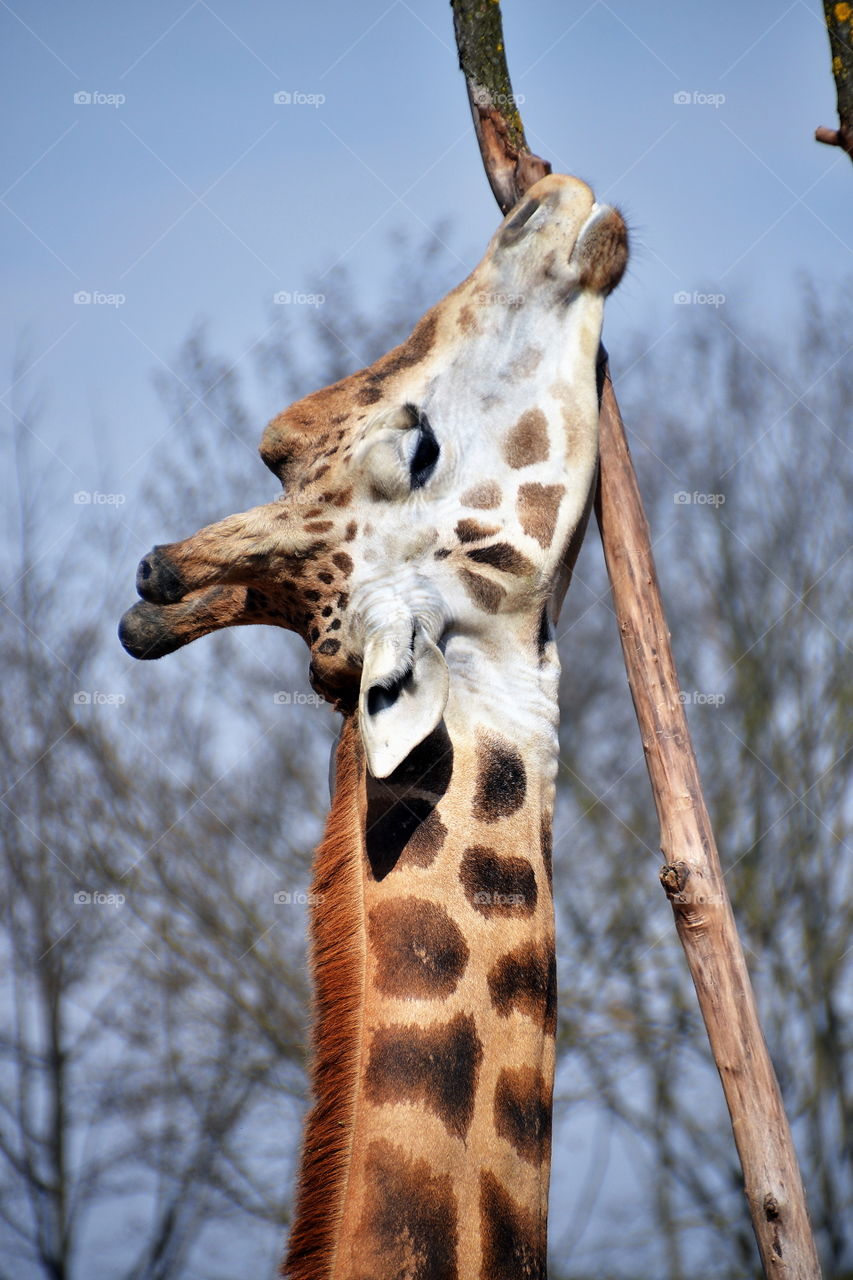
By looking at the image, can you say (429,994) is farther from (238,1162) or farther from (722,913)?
(238,1162)

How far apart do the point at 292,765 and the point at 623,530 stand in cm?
868

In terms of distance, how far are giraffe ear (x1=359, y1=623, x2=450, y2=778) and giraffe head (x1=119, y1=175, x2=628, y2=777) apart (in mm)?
57

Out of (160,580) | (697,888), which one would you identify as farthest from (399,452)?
(697,888)

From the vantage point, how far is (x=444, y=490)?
2859 mm

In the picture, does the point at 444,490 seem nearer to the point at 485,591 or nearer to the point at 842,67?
the point at 485,591

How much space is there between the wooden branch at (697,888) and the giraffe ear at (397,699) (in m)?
1.20

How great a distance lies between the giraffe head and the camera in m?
2.76

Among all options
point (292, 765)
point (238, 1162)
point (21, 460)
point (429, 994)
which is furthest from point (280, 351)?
point (429, 994)

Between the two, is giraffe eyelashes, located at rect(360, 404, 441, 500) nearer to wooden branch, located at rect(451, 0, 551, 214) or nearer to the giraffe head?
the giraffe head

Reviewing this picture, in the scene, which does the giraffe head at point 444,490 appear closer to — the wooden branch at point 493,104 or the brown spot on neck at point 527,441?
the brown spot on neck at point 527,441

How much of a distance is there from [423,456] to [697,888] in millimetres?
1539

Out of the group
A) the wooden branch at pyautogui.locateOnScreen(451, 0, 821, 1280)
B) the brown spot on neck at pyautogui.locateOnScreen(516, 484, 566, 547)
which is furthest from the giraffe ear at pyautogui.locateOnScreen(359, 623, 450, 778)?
the wooden branch at pyautogui.locateOnScreen(451, 0, 821, 1280)

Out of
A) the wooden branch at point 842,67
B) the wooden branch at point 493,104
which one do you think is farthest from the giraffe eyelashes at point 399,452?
the wooden branch at point 842,67

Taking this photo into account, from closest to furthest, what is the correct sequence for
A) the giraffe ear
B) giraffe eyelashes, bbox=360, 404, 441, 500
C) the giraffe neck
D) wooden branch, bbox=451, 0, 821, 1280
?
the giraffe neck → the giraffe ear → giraffe eyelashes, bbox=360, 404, 441, 500 → wooden branch, bbox=451, 0, 821, 1280
